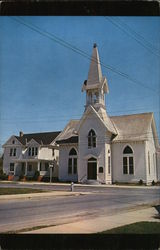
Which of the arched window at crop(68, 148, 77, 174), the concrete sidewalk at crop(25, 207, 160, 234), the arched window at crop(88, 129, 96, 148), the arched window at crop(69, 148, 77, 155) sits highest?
the arched window at crop(88, 129, 96, 148)

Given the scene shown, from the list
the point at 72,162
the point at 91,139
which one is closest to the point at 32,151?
the point at 72,162

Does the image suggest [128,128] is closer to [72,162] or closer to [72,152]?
[72,152]

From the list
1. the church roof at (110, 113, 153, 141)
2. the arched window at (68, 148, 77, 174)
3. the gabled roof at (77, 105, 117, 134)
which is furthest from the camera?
the arched window at (68, 148, 77, 174)

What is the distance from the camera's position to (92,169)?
34062 millimetres

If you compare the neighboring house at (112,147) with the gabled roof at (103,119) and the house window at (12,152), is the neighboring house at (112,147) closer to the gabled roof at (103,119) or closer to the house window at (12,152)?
the gabled roof at (103,119)

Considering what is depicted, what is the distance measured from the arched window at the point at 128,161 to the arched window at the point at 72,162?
6.63 meters

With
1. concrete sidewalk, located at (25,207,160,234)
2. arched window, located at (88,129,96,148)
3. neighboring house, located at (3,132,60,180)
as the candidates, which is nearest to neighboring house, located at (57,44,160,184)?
arched window, located at (88,129,96,148)

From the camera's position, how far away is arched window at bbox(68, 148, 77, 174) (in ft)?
120

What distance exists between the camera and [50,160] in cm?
4309

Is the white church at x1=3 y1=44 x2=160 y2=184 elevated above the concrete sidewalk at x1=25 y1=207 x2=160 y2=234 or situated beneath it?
elevated above

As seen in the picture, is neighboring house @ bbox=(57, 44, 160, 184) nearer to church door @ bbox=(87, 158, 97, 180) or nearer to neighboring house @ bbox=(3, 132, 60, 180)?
church door @ bbox=(87, 158, 97, 180)

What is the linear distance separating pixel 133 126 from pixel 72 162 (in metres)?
8.98
